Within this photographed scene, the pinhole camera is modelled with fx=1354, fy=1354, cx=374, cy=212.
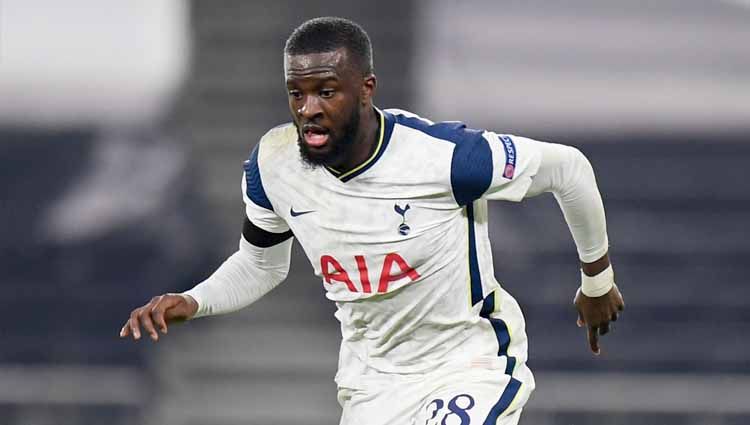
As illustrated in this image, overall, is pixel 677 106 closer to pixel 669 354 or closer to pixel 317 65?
pixel 669 354

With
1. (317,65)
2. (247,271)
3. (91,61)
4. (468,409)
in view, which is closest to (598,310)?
(468,409)

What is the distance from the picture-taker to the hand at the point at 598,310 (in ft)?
11.5

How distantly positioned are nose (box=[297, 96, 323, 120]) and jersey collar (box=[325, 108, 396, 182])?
225 mm

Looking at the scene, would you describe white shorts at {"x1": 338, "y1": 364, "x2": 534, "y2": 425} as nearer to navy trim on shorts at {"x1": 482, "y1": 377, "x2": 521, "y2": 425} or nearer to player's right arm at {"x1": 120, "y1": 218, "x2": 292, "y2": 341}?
navy trim on shorts at {"x1": 482, "y1": 377, "x2": 521, "y2": 425}

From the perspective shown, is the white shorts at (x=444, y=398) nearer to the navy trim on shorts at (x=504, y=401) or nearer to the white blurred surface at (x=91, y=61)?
the navy trim on shorts at (x=504, y=401)

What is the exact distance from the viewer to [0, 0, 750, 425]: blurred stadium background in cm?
812

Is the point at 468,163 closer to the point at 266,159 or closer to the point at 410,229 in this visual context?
the point at 410,229

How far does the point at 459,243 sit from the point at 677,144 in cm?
645

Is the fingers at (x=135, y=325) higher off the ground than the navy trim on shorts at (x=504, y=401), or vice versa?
the fingers at (x=135, y=325)

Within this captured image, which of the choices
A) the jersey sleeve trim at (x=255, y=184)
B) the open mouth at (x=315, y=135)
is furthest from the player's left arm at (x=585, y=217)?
the jersey sleeve trim at (x=255, y=184)

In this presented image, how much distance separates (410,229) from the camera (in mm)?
3191

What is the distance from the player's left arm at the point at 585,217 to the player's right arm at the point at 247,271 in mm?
659

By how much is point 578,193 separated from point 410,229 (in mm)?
441

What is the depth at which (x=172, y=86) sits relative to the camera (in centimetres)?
948
